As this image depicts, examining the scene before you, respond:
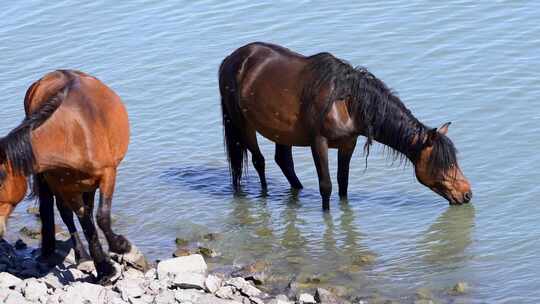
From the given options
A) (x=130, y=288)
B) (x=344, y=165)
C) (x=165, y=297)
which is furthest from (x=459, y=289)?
(x=130, y=288)

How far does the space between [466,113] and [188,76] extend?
4.05 m

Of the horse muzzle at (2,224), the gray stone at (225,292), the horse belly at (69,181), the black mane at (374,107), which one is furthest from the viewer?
the black mane at (374,107)

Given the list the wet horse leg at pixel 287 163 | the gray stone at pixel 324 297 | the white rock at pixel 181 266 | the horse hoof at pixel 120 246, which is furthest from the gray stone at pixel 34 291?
the wet horse leg at pixel 287 163

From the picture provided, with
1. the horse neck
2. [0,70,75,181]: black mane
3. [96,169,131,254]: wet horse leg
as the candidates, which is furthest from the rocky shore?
the horse neck

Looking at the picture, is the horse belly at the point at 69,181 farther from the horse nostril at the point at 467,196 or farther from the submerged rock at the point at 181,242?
the horse nostril at the point at 467,196

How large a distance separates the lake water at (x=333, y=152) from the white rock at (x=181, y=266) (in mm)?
665

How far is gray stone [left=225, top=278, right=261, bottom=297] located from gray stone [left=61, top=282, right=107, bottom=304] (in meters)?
1.05

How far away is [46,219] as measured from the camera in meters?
8.93

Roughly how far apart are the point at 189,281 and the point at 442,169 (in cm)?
319

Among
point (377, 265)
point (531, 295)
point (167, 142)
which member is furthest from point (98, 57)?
point (531, 295)

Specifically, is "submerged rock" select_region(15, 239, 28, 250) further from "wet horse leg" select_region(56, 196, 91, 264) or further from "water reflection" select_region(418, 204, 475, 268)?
"water reflection" select_region(418, 204, 475, 268)

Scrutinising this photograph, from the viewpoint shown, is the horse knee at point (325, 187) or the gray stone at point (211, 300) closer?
the gray stone at point (211, 300)

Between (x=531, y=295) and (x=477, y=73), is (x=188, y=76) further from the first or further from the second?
(x=531, y=295)

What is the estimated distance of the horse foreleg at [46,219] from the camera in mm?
8852
